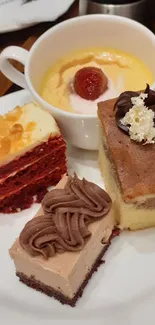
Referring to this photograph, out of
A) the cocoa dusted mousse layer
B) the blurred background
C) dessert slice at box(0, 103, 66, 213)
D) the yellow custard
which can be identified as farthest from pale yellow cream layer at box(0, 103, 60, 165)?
the blurred background

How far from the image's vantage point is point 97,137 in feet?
5.56

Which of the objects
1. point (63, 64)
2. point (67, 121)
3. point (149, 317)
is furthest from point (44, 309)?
point (63, 64)

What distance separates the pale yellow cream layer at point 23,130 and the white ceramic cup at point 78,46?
4 centimetres

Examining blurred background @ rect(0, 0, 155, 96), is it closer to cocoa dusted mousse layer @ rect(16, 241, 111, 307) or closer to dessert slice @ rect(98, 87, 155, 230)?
dessert slice @ rect(98, 87, 155, 230)

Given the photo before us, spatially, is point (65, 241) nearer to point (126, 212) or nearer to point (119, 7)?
point (126, 212)

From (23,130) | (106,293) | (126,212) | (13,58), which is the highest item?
(13,58)

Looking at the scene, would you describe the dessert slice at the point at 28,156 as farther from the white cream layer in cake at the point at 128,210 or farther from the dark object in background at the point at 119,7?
the dark object in background at the point at 119,7

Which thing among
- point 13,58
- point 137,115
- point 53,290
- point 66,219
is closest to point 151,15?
point 13,58

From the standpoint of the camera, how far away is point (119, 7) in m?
2.12

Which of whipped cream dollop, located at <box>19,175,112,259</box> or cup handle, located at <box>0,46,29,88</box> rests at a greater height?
cup handle, located at <box>0,46,29,88</box>

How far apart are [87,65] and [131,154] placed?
495 millimetres

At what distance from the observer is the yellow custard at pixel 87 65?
5.71ft

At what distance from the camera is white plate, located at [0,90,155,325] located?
4.67ft

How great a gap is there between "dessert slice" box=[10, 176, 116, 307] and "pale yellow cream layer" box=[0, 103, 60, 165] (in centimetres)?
16
